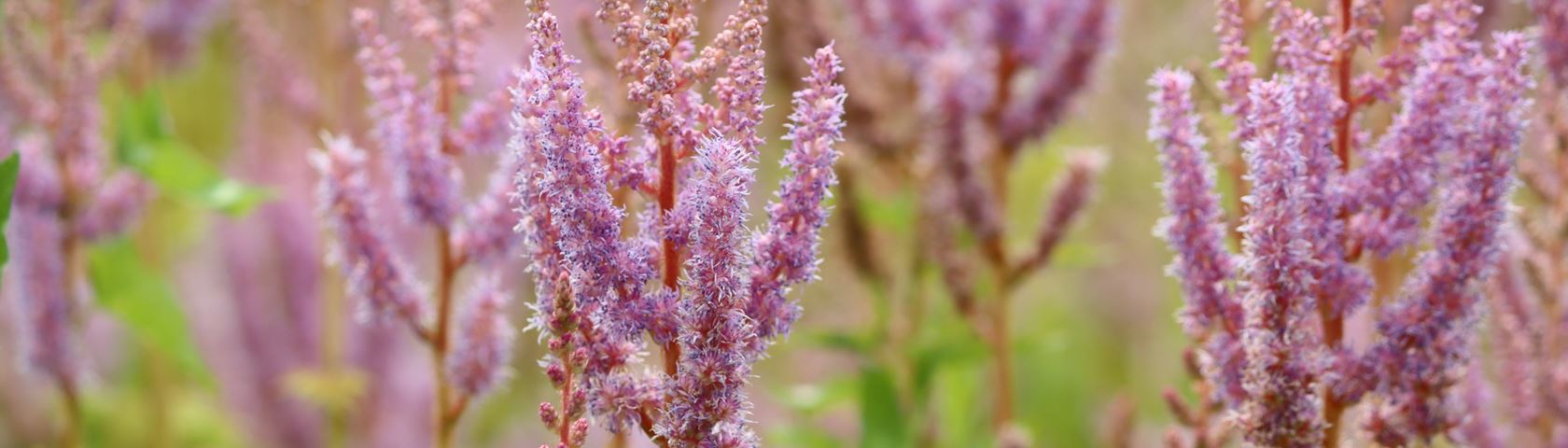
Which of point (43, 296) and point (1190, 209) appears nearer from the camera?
point (1190, 209)

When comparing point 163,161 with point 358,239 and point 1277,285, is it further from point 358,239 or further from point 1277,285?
point 1277,285

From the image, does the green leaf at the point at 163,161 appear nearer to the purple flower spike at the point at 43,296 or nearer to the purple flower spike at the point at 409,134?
the purple flower spike at the point at 43,296

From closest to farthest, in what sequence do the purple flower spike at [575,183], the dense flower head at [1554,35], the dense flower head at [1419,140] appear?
the purple flower spike at [575,183]
the dense flower head at [1419,140]
the dense flower head at [1554,35]

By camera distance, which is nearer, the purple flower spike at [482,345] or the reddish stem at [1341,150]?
the reddish stem at [1341,150]

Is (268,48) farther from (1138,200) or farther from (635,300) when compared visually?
(1138,200)

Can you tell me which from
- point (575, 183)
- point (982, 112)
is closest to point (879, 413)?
point (982, 112)

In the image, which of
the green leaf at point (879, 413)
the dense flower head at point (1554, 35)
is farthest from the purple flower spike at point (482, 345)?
the dense flower head at point (1554, 35)

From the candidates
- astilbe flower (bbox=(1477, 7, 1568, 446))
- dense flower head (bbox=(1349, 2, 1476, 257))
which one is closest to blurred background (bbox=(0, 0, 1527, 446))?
astilbe flower (bbox=(1477, 7, 1568, 446))
